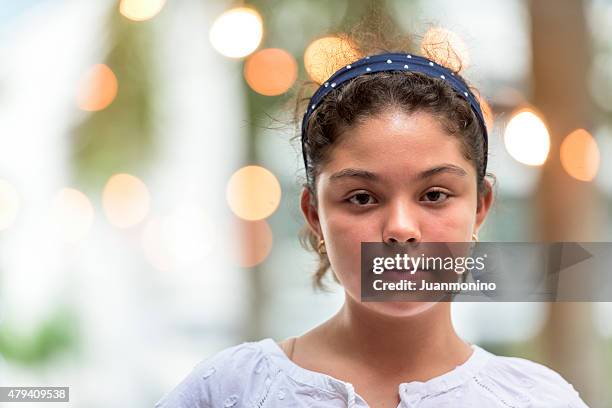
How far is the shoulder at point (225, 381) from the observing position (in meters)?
0.77

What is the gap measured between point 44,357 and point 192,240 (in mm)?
284

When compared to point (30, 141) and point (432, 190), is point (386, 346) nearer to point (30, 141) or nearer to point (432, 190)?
point (432, 190)

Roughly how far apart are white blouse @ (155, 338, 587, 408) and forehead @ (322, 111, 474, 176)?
199 mm

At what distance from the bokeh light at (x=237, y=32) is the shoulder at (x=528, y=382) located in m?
0.67

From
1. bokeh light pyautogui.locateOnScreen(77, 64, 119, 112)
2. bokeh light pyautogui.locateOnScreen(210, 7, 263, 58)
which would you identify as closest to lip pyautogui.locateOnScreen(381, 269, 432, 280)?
bokeh light pyautogui.locateOnScreen(210, 7, 263, 58)

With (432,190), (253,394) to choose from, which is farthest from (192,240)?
(432,190)

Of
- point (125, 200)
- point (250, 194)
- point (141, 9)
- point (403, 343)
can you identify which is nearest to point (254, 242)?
point (250, 194)

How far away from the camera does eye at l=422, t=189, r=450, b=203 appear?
27.5 inches

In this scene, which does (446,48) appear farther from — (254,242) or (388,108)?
(254,242)

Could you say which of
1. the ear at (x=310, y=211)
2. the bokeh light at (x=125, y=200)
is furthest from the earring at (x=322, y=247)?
the bokeh light at (x=125, y=200)

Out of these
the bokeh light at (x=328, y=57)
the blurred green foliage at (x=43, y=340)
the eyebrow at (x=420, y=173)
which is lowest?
the blurred green foliage at (x=43, y=340)

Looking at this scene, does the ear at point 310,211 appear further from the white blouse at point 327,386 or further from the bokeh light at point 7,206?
the bokeh light at point 7,206

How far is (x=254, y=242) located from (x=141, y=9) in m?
0.45

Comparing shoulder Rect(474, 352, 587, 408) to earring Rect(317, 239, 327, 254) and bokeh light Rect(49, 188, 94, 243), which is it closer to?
earring Rect(317, 239, 327, 254)
